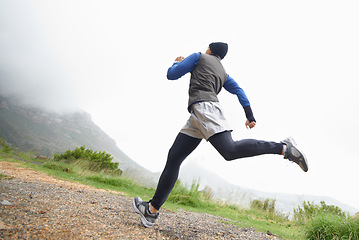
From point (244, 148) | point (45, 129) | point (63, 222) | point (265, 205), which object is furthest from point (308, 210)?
point (45, 129)

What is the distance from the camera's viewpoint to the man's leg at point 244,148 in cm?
205

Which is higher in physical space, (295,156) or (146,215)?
(295,156)

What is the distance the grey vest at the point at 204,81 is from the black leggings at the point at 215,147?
42cm

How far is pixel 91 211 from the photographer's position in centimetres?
244

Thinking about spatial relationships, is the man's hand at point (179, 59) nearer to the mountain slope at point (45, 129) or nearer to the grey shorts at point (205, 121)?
the grey shorts at point (205, 121)

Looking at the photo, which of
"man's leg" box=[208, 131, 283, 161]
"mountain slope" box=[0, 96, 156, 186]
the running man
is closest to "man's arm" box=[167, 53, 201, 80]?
the running man

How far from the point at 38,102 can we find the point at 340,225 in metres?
204

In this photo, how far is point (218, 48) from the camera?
2686 mm

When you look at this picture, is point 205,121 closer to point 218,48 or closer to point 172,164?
point 172,164

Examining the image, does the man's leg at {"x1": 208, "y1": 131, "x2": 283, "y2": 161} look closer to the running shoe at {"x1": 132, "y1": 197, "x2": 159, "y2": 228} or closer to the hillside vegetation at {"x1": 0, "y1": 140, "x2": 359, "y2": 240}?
the running shoe at {"x1": 132, "y1": 197, "x2": 159, "y2": 228}

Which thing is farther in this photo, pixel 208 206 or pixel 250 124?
pixel 208 206

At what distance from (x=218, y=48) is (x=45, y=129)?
151027 millimetres

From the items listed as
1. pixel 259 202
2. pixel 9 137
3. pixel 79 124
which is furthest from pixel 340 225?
pixel 79 124

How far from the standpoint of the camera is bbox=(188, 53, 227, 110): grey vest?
2.37 m
